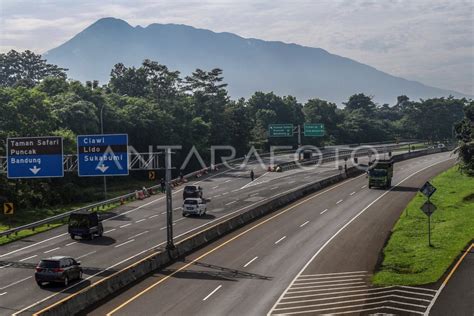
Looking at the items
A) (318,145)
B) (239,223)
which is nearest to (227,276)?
(239,223)

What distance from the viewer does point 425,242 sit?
44.4 m

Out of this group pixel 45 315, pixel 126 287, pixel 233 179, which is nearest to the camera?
pixel 45 315

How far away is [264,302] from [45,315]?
1066 cm

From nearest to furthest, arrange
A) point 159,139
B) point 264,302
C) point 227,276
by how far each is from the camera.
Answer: point 264,302 < point 227,276 < point 159,139

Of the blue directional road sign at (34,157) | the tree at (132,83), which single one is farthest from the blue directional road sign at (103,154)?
the tree at (132,83)

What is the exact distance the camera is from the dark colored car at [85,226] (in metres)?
49.5

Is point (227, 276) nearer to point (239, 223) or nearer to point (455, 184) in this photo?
point (239, 223)

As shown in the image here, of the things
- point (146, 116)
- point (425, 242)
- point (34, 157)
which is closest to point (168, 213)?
point (34, 157)

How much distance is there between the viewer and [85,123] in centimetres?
9512

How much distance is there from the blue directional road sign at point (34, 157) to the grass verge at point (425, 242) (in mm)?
26578

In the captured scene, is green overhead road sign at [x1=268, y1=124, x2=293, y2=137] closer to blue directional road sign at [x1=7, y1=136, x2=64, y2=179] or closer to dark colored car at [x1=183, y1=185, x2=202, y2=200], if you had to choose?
dark colored car at [x1=183, y1=185, x2=202, y2=200]

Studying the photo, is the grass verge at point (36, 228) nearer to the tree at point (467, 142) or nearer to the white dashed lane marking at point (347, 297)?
the white dashed lane marking at point (347, 297)

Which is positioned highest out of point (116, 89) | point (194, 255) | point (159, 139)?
point (116, 89)

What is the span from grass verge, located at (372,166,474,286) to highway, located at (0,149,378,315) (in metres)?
17.1
